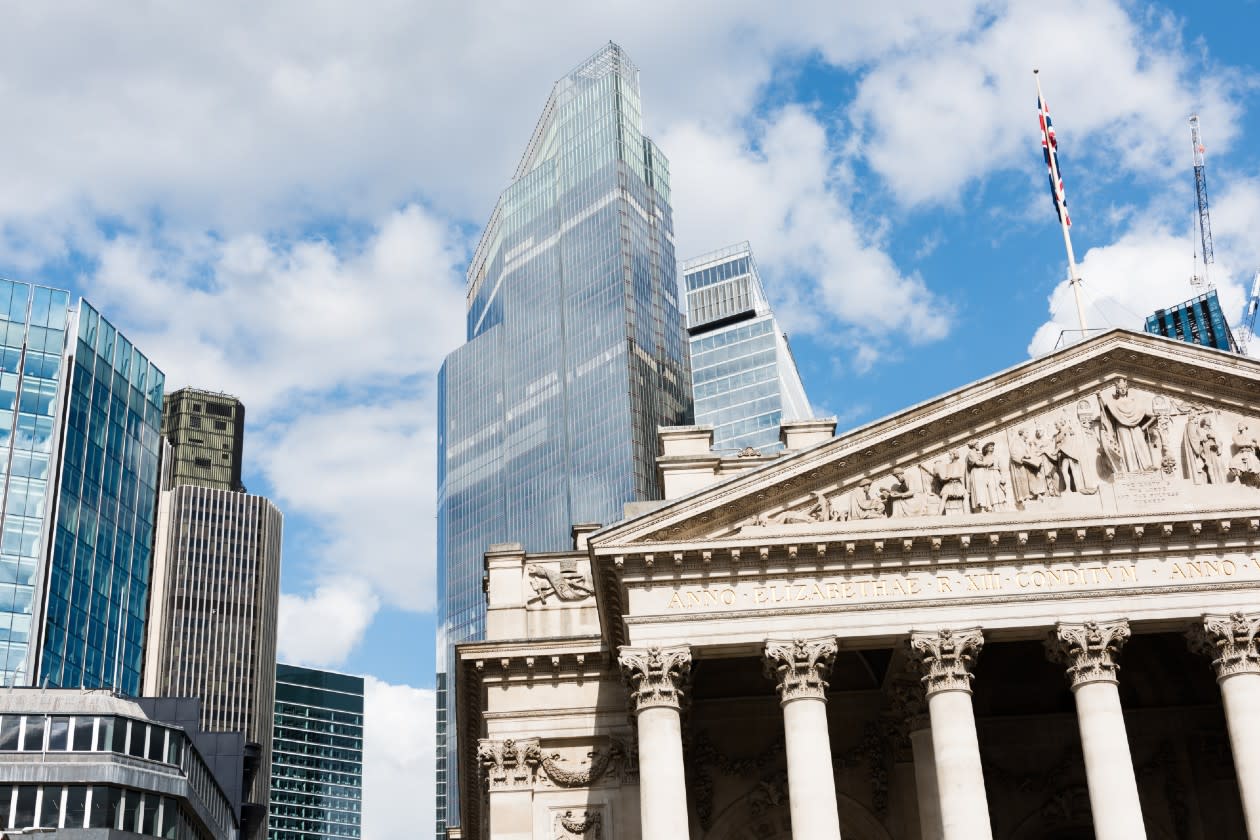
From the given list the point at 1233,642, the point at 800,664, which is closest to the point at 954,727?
the point at 800,664

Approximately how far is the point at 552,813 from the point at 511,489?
475 feet

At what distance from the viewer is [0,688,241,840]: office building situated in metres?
62.1

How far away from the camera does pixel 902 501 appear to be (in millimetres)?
37719

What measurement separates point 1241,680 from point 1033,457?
730 cm

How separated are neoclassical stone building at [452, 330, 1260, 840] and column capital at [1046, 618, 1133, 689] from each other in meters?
0.05

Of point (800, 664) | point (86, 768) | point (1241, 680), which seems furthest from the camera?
point (86, 768)

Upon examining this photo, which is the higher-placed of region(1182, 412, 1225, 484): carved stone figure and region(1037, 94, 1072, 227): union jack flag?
region(1037, 94, 1072, 227): union jack flag

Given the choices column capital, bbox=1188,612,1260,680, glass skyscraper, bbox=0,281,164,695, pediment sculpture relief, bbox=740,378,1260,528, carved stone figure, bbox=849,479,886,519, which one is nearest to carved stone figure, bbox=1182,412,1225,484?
pediment sculpture relief, bbox=740,378,1260,528

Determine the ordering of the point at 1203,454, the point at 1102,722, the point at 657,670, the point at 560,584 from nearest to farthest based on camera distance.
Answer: the point at 1102,722 < the point at 657,670 < the point at 1203,454 < the point at 560,584

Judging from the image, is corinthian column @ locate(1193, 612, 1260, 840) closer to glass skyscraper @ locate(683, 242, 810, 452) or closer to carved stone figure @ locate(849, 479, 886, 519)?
carved stone figure @ locate(849, 479, 886, 519)

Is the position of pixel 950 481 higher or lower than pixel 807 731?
higher

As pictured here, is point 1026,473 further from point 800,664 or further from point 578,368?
point 578,368

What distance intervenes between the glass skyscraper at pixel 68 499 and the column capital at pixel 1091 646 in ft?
265

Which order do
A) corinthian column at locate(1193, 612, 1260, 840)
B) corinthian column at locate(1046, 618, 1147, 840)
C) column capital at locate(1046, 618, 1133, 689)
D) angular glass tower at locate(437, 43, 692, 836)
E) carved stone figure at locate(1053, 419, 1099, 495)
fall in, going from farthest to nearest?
1. angular glass tower at locate(437, 43, 692, 836)
2. carved stone figure at locate(1053, 419, 1099, 495)
3. column capital at locate(1046, 618, 1133, 689)
4. corinthian column at locate(1193, 612, 1260, 840)
5. corinthian column at locate(1046, 618, 1147, 840)
